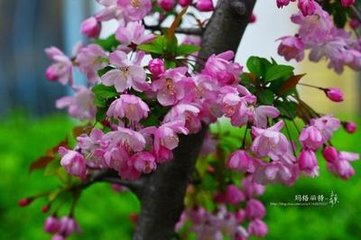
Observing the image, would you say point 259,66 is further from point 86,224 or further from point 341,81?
point 341,81

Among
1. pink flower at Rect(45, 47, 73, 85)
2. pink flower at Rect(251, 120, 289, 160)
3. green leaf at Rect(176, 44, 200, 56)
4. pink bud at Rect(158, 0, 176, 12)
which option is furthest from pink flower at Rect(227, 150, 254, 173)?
pink flower at Rect(45, 47, 73, 85)

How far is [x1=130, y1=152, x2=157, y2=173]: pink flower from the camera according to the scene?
0.90 m

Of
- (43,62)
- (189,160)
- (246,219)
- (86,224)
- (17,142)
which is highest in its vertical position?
(189,160)

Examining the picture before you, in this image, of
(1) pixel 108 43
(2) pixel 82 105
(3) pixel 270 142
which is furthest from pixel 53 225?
(3) pixel 270 142

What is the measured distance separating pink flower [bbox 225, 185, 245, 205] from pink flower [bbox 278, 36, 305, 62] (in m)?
0.31

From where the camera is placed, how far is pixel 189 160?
1190mm

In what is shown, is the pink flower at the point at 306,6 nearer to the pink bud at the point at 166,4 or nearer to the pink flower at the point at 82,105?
the pink bud at the point at 166,4

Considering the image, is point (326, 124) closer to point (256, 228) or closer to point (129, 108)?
point (129, 108)

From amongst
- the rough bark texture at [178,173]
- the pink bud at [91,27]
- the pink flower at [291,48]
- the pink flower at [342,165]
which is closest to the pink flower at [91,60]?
the pink bud at [91,27]

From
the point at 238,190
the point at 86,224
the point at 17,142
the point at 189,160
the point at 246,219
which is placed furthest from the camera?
the point at 17,142

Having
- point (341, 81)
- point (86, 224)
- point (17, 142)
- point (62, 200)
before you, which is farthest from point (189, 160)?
point (341, 81)

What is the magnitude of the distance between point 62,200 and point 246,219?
0.33 meters

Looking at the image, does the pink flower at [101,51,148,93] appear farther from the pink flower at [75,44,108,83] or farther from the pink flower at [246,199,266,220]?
the pink flower at [246,199,266,220]

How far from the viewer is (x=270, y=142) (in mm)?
937
